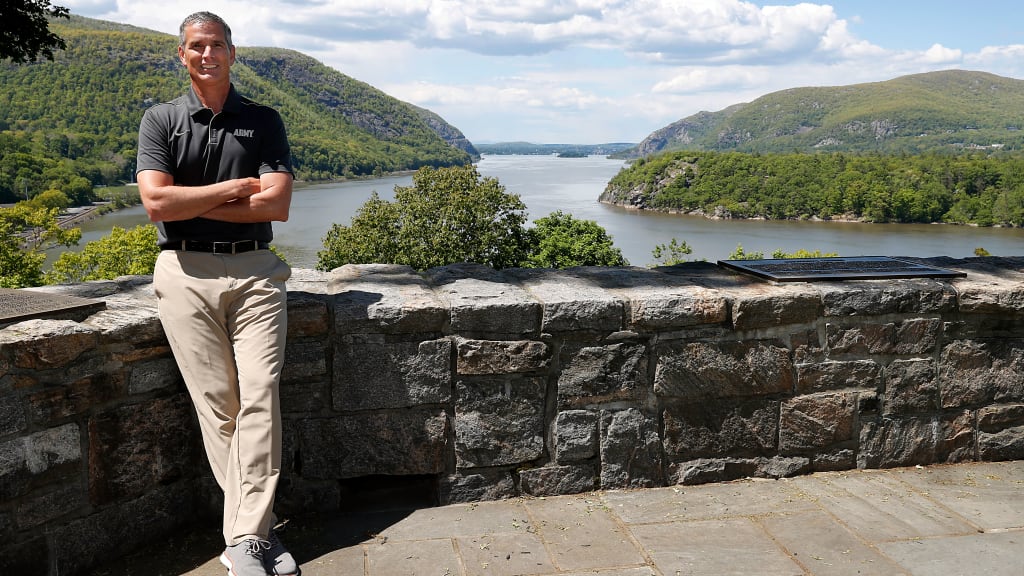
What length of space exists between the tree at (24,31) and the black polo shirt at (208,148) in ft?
38.7

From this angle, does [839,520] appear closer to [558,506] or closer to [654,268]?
[558,506]

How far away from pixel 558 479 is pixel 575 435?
0.18m

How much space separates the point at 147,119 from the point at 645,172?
8624cm

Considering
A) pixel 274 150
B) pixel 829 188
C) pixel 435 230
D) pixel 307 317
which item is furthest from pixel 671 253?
pixel 274 150

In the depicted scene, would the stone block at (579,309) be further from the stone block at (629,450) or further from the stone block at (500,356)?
Result: the stone block at (629,450)

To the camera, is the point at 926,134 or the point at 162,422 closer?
the point at 162,422

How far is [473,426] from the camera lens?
2.99 meters

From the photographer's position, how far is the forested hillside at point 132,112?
6719cm

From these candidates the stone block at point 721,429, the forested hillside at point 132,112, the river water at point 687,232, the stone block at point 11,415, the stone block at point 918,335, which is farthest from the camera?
the forested hillside at point 132,112

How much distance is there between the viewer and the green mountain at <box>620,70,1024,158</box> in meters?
143

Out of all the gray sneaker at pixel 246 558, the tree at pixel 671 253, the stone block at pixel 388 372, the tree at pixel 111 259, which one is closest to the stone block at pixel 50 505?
the gray sneaker at pixel 246 558

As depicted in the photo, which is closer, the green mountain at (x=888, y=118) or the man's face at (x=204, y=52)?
the man's face at (x=204, y=52)

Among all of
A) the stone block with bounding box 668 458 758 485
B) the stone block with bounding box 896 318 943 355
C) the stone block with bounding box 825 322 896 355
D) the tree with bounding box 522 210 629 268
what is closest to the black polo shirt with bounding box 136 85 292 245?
the stone block with bounding box 668 458 758 485

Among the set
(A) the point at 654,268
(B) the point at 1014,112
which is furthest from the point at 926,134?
(A) the point at 654,268
